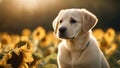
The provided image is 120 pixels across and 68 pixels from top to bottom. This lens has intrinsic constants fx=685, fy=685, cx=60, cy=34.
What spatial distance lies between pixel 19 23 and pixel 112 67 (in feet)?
34.0

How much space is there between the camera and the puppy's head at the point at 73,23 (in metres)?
9.62

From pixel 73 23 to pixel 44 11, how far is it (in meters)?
13.3

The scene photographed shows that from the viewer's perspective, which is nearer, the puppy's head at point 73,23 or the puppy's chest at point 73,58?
the puppy's head at point 73,23

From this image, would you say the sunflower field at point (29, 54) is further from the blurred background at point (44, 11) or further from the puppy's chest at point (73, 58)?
the blurred background at point (44, 11)

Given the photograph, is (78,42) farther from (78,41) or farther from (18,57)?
(18,57)

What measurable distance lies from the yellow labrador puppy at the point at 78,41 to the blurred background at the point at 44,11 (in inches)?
411

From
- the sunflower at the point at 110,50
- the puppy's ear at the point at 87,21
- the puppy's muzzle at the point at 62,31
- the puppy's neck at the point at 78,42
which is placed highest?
the puppy's ear at the point at 87,21

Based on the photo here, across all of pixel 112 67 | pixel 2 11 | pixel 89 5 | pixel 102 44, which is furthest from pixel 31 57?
pixel 89 5

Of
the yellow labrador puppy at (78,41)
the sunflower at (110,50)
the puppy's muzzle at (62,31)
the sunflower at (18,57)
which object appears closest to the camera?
the sunflower at (18,57)

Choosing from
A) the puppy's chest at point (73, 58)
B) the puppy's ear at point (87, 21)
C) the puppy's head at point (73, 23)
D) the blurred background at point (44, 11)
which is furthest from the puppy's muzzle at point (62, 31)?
the blurred background at point (44, 11)

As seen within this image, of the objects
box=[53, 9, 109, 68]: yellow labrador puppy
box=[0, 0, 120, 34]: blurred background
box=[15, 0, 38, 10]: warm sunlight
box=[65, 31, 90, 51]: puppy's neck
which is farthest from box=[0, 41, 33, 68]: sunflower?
box=[15, 0, 38, 10]: warm sunlight

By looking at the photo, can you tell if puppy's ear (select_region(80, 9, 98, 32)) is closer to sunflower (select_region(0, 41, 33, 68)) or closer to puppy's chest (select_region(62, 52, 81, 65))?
puppy's chest (select_region(62, 52, 81, 65))

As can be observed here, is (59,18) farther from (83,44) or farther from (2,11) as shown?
(2,11)

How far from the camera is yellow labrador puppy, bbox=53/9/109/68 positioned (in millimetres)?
9711
